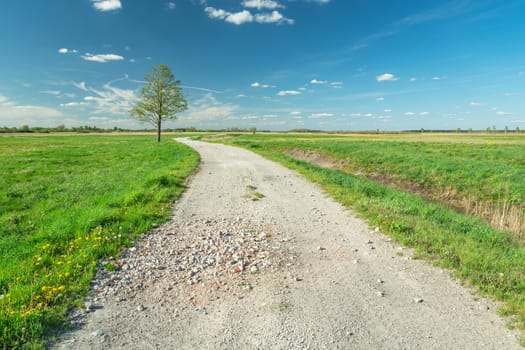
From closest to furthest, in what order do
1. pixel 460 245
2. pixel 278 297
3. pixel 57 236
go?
pixel 278 297, pixel 460 245, pixel 57 236

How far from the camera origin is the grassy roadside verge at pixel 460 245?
453 cm

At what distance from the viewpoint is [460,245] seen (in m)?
6.16

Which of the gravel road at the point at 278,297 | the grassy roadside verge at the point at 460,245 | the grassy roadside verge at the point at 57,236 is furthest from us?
the grassy roadside verge at the point at 460,245

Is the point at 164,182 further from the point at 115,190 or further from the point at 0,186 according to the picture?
the point at 0,186

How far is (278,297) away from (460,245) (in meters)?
4.57

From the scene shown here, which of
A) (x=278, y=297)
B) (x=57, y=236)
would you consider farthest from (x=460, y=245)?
(x=57, y=236)

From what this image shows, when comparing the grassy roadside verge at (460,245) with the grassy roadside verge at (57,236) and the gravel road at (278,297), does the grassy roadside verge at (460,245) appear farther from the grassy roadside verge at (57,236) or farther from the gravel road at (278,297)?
the grassy roadside verge at (57,236)

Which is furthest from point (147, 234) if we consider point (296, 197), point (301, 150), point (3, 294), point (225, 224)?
point (301, 150)

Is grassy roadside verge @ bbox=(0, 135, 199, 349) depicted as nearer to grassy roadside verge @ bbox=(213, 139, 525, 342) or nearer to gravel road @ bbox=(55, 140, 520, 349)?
gravel road @ bbox=(55, 140, 520, 349)

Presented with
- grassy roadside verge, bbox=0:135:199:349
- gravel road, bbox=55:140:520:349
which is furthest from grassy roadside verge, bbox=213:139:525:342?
grassy roadside verge, bbox=0:135:199:349

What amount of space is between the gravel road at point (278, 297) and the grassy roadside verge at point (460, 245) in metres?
0.32

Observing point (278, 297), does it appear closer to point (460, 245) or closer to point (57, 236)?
point (460, 245)

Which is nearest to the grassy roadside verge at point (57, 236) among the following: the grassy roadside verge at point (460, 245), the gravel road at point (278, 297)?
the gravel road at point (278, 297)

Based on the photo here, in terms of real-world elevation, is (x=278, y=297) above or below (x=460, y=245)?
below
